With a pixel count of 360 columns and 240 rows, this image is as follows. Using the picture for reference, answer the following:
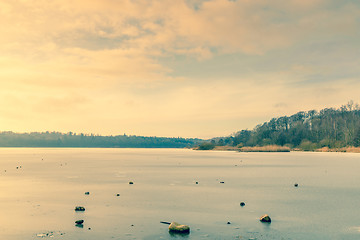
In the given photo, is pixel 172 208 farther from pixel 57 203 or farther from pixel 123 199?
pixel 57 203

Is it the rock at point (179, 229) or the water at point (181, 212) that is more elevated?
the rock at point (179, 229)

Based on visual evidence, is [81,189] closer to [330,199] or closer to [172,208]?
[172,208]

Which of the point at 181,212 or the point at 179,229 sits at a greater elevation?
the point at 179,229

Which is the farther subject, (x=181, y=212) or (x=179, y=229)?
(x=181, y=212)

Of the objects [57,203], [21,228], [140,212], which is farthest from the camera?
[57,203]

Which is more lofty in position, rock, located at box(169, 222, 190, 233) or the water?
rock, located at box(169, 222, 190, 233)

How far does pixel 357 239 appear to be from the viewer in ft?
62.5

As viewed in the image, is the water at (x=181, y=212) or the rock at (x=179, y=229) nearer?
the rock at (x=179, y=229)

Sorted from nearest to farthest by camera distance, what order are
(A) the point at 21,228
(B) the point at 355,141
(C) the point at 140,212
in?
(A) the point at 21,228 → (C) the point at 140,212 → (B) the point at 355,141

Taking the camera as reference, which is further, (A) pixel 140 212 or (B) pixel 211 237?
(A) pixel 140 212

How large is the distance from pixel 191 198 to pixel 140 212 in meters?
8.15

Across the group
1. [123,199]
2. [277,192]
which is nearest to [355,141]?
[277,192]

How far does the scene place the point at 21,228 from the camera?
842 inches

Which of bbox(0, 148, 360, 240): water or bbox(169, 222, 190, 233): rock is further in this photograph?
bbox(0, 148, 360, 240): water
